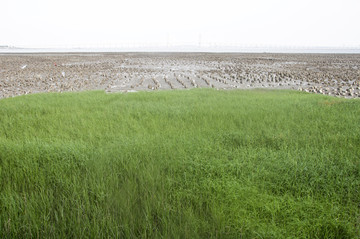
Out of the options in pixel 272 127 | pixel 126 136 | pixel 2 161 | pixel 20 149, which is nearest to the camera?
pixel 2 161

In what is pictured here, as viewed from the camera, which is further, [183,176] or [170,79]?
[170,79]

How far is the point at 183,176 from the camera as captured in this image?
3230 millimetres

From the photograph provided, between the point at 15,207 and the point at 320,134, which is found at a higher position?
the point at 320,134

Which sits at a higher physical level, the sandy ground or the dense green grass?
the sandy ground

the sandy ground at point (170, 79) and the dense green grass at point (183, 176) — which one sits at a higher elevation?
the sandy ground at point (170, 79)

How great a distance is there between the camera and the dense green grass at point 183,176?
88.0 inches

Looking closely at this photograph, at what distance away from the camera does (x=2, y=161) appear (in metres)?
3.54

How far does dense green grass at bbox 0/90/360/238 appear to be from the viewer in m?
2.24

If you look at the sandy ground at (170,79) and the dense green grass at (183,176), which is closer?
the dense green grass at (183,176)

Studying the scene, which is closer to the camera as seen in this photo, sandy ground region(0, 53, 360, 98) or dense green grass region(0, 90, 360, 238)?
dense green grass region(0, 90, 360, 238)

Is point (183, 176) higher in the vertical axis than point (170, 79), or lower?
lower

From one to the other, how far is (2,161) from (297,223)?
165 inches

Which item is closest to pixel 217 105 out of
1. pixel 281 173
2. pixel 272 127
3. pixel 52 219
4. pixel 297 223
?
pixel 272 127

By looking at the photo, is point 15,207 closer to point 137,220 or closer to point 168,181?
point 137,220
